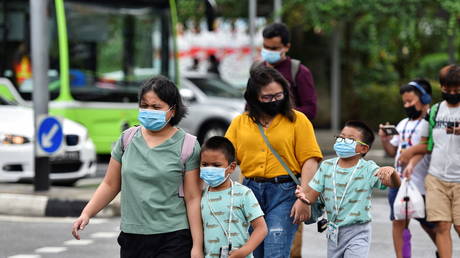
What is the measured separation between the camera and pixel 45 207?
9891 mm

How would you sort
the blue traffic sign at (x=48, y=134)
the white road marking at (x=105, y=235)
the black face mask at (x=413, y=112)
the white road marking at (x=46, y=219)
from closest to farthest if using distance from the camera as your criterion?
Result: the black face mask at (x=413, y=112) < the white road marking at (x=105, y=235) < the white road marking at (x=46, y=219) < the blue traffic sign at (x=48, y=134)

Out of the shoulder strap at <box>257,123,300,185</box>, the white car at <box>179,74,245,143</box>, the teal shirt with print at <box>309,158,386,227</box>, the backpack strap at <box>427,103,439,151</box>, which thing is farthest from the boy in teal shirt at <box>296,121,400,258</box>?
the white car at <box>179,74,245,143</box>

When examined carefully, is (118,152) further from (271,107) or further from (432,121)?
→ (432,121)

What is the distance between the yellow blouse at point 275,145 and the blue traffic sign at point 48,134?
5.65 metres

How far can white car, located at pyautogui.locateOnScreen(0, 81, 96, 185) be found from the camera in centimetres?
1135

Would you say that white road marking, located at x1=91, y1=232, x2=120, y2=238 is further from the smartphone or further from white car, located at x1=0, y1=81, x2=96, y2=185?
the smartphone

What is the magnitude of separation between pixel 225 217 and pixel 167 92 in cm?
66

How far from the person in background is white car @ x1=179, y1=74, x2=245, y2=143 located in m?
10.1

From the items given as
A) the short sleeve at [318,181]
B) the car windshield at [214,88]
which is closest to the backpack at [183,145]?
the short sleeve at [318,181]

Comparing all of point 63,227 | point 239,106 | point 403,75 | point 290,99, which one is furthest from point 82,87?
point 403,75

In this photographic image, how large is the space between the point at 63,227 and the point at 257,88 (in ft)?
14.9

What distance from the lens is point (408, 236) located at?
7234 millimetres

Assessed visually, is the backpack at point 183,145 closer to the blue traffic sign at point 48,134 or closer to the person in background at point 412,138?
the person in background at point 412,138

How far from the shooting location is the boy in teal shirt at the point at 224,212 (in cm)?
456
